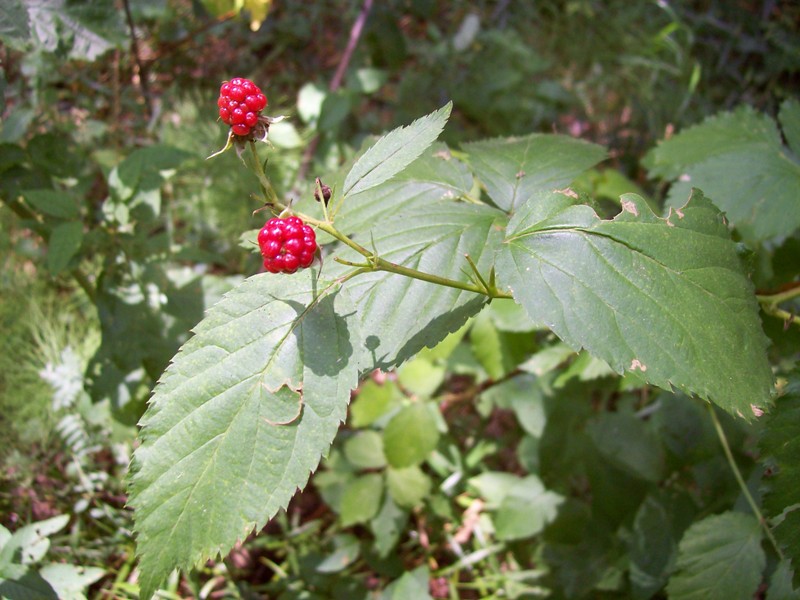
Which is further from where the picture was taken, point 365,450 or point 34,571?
point 365,450

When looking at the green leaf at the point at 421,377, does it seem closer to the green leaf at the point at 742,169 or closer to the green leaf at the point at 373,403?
the green leaf at the point at 373,403

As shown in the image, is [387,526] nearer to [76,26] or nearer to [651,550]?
[651,550]

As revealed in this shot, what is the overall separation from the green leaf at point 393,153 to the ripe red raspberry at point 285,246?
132 millimetres

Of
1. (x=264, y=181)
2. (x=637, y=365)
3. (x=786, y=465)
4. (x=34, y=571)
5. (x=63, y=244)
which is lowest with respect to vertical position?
(x=34, y=571)

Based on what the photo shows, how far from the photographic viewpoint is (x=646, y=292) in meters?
0.99

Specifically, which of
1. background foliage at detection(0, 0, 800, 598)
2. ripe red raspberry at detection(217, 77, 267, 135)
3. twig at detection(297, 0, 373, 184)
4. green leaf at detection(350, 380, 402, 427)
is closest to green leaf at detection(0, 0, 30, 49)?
background foliage at detection(0, 0, 800, 598)

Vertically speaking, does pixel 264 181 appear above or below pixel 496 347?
above

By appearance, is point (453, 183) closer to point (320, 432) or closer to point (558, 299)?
point (558, 299)

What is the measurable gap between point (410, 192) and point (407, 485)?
1.07 m

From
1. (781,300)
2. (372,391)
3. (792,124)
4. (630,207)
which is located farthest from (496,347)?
(792,124)

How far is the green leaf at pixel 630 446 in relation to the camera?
1724mm

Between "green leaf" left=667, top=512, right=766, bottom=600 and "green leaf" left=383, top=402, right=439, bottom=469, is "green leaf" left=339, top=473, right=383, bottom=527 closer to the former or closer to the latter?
"green leaf" left=383, top=402, right=439, bottom=469

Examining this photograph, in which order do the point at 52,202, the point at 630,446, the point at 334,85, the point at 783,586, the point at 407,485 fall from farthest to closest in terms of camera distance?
the point at 334,85 → the point at 407,485 → the point at 630,446 → the point at 52,202 → the point at 783,586

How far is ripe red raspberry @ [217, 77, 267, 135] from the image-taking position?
3.01 ft
